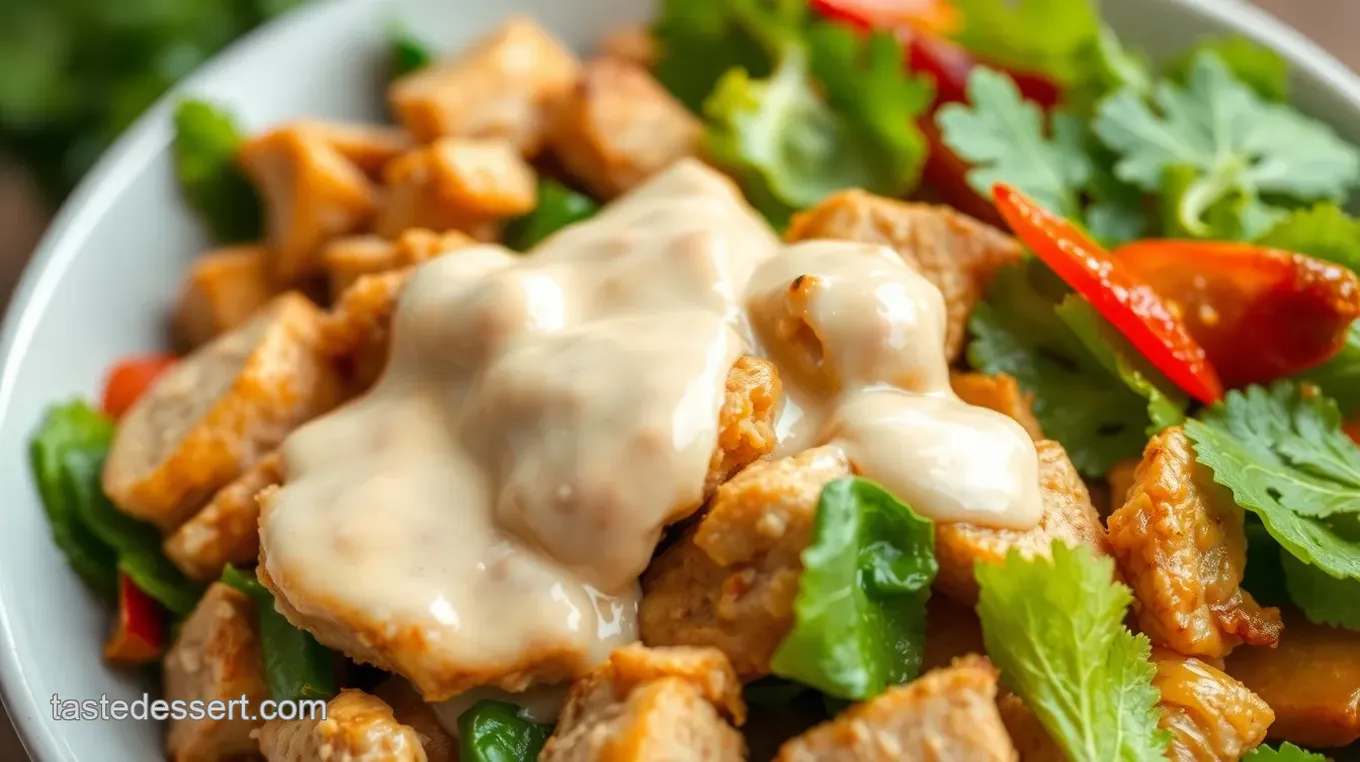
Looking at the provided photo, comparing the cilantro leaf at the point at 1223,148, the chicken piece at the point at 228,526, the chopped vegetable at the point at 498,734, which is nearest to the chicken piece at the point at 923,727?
the chopped vegetable at the point at 498,734

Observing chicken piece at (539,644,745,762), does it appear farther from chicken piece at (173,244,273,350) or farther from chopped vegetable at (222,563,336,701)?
chicken piece at (173,244,273,350)

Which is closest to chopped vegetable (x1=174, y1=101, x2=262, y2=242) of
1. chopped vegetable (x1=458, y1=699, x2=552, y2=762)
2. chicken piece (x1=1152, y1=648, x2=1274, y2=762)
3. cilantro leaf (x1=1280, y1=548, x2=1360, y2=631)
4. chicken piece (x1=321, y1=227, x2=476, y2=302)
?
chicken piece (x1=321, y1=227, x2=476, y2=302)

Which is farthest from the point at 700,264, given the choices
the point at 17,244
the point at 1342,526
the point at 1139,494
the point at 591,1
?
the point at 17,244

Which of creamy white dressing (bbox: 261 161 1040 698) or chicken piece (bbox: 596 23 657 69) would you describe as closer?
creamy white dressing (bbox: 261 161 1040 698)

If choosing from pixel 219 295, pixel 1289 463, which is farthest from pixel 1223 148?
pixel 219 295

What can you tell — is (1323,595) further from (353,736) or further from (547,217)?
(547,217)

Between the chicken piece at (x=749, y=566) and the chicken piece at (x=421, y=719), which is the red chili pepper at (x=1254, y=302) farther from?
the chicken piece at (x=421, y=719)

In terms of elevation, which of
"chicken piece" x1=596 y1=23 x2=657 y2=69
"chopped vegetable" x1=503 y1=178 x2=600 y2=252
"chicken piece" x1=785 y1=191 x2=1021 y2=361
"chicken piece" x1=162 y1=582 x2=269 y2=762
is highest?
"chicken piece" x1=785 y1=191 x2=1021 y2=361
